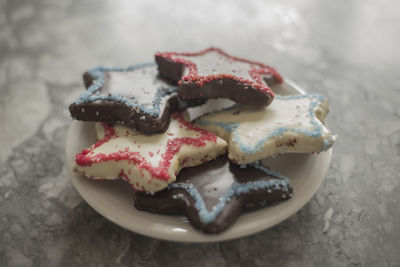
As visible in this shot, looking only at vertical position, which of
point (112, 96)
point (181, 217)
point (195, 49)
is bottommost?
point (181, 217)

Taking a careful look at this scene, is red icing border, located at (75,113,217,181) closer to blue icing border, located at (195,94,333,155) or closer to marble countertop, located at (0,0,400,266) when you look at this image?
blue icing border, located at (195,94,333,155)

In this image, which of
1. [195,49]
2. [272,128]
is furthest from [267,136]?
[195,49]

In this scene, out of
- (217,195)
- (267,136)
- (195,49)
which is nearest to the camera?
(217,195)

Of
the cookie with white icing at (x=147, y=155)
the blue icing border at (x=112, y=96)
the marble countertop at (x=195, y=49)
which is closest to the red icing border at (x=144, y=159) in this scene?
the cookie with white icing at (x=147, y=155)

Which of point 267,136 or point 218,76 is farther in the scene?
point 218,76

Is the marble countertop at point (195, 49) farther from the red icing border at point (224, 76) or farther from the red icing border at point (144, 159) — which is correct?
the red icing border at point (224, 76)

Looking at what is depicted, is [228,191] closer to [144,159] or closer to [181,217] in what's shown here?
[181,217]

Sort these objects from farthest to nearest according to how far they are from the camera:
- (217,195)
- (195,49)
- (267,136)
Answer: (195,49) → (267,136) → (217,195)
